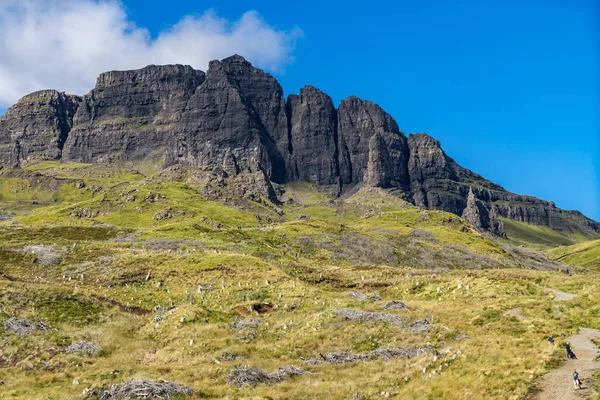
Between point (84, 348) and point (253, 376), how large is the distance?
54.7ft

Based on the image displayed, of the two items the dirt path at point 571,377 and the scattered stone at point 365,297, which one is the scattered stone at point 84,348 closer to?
the scattered stone at point 365,297

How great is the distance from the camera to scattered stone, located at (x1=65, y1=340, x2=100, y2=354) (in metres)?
38.1

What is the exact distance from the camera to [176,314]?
47.2 meters

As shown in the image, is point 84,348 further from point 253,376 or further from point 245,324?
point 253,376

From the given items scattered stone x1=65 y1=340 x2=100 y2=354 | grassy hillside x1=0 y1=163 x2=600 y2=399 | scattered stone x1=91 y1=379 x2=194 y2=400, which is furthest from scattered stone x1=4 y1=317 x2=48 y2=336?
scattered stone x1=91 y1=379 x2=194 y2=400

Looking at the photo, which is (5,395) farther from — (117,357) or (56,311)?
(56,311)

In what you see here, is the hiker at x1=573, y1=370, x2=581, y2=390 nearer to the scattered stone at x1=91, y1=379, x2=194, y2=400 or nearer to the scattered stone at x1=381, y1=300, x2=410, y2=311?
the scattered stone at x1=91, y1=379, x2=194, y2=400

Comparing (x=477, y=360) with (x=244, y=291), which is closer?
(x=477, y=360)

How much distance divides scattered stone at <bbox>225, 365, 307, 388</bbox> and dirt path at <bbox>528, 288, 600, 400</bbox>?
16.2 metres

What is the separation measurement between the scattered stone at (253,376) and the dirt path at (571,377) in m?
16.2

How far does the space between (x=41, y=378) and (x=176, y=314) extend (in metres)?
16.6

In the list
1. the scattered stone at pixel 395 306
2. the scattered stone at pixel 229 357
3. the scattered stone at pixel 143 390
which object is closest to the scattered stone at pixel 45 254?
the scattered stone at pixel 229 357

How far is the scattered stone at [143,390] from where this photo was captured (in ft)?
89.7

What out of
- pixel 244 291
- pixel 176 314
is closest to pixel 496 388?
pixel 176 314
